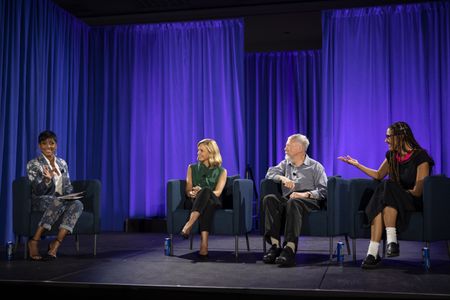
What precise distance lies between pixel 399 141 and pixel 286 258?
47.9 inches

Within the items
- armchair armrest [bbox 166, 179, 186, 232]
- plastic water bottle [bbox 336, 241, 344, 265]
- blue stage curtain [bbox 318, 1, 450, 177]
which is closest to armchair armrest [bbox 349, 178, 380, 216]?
plastic water bottle [bbox 336, 241, 344, 265]

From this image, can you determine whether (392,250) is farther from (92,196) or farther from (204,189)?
(92,196)

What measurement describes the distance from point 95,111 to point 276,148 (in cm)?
318

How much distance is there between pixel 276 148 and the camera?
360 inches

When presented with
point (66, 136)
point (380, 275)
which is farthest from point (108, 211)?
point (380, 275)

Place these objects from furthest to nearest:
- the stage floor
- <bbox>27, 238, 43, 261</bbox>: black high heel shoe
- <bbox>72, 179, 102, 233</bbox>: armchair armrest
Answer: <bbox>72, 179, 102, 233</bbox>: armchair armrest → <bbox>27, 238, 43, 261</bbox>: black high heel shoe → the stage floor

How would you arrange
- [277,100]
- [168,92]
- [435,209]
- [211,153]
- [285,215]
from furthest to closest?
1. [277,100]
2. [168,92]
3. [211,153]
4. [285,215]
5. [435,209]

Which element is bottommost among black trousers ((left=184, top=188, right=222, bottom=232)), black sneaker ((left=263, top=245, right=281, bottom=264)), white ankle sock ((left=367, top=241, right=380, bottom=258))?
black sneaker ((left=263, top=245, right=281, bottom=264))

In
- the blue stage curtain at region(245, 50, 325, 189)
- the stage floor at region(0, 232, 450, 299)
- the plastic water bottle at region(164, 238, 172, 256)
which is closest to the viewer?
the stage floor at region(0, 232, 450, 299)

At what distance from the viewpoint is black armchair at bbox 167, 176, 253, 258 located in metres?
4.52

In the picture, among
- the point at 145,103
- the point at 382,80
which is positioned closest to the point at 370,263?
the point at 382,80

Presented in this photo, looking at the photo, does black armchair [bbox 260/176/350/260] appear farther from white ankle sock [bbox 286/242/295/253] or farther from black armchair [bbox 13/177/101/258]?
black armchair [bbox 13/177/101/258]

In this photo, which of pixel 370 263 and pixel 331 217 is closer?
pixel 370 263

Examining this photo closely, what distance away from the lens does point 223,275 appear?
139 inches
